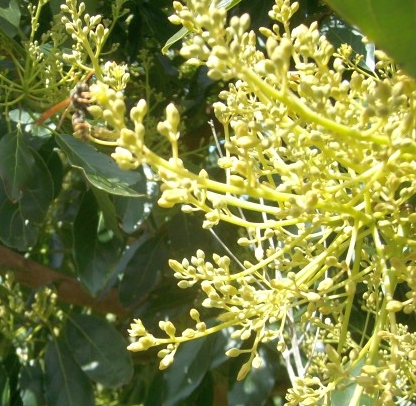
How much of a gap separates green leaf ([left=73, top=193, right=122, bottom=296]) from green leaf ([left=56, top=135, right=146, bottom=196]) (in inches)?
12.7

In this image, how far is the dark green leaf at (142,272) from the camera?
181 centimetres

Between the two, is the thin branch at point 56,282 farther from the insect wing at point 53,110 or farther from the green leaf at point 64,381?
the insect wing at point 53,110

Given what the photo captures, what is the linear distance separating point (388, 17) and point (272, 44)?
0.13 m

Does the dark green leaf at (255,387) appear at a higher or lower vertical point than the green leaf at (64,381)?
lower

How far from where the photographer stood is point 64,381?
1.70 meters

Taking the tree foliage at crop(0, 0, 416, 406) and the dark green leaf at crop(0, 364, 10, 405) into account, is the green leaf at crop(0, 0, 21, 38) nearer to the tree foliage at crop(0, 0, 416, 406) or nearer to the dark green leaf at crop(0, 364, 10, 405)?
the tree foliage at crop(0, 0, 416, 406)

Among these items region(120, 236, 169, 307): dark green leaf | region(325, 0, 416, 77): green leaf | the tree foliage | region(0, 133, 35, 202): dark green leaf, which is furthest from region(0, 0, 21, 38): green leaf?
region(325, 0, 416, 77): green leaf

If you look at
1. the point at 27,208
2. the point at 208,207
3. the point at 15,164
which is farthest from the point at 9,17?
the point at 208,207

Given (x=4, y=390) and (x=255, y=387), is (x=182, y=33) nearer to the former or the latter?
(x=255, y=387)

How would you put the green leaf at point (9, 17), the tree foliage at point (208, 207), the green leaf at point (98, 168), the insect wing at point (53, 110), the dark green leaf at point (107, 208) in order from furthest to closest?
the dark green leaf at point (107, 208)
the green leaf at point (9, 17)
the green leaf at point (98, 168)
the insect wing at point (53, 110)
the tree foliage at point (208, 207)

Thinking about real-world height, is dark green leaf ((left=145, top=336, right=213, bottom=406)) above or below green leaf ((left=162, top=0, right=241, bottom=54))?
below

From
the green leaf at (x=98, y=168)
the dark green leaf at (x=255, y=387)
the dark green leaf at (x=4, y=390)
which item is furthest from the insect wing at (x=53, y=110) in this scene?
the dark green leaf at (x=4, y=390)

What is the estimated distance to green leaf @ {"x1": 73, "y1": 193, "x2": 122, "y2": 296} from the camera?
5.25ft

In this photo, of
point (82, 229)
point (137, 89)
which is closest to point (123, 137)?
point (82, 229)
